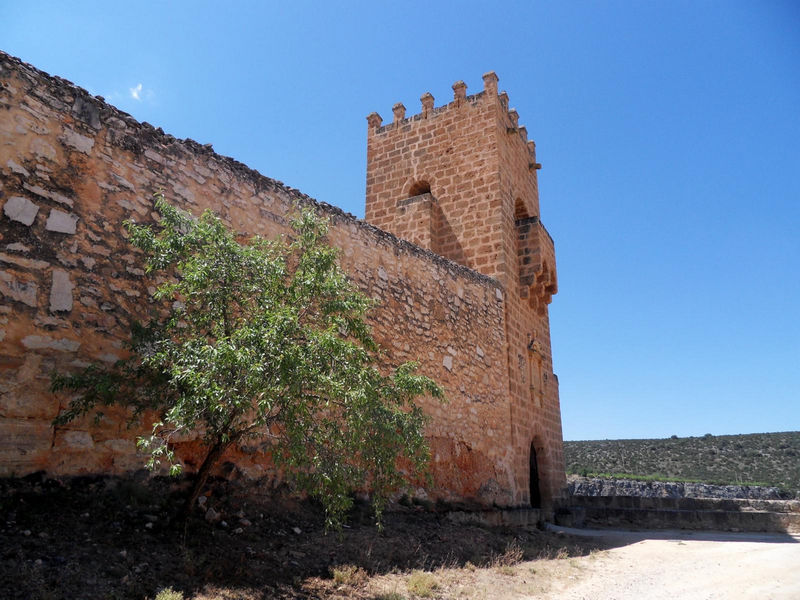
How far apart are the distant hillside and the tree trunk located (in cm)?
2958

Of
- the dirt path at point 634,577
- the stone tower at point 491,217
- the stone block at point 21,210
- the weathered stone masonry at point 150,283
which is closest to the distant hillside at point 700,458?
the stone tower at point 491,217

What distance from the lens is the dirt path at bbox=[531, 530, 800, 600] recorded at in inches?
224

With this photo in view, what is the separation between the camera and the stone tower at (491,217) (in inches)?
476

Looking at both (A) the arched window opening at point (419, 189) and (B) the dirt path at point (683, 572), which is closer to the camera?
(B) the dirt path at point (683, 572)

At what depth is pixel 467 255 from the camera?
12.4 meters

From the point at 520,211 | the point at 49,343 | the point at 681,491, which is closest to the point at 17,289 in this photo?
the point at 49,343

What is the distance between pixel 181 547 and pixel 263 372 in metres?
1.66

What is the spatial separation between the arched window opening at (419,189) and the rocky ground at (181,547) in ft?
29.1

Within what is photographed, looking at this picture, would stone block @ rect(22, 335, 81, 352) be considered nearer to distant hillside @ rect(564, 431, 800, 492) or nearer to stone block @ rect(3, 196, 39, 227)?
stone block @ rect(3, 196, 39, 227)

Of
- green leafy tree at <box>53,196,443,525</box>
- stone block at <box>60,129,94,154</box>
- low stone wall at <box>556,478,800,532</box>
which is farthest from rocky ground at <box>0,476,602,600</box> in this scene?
low stone wall at <box>556,478,800,532</box>

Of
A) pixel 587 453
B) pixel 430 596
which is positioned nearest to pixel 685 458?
pixel 587 453

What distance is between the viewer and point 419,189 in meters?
13.9

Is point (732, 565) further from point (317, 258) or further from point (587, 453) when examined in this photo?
point (587, 453)

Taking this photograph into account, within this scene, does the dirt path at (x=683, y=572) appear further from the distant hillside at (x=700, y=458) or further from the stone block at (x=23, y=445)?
the distant hillside at (x=700, y=458)
